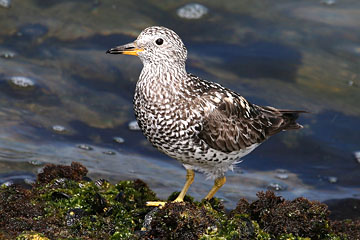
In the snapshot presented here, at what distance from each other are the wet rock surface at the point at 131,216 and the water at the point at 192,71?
1.96 meters

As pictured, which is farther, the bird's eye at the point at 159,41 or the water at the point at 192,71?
the water at the point at 192,71

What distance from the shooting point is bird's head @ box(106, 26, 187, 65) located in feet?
19.7

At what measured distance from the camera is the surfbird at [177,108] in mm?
5914

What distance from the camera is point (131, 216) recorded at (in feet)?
18.0

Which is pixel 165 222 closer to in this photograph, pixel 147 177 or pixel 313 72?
pixel 147 177

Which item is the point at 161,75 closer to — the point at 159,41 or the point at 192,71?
the point at 159,41

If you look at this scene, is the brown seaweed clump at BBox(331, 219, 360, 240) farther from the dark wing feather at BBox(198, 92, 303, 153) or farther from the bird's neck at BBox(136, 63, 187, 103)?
the bird's neck at BBox(136, 63, 187, 103)

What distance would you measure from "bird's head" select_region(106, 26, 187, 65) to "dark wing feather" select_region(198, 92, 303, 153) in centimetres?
61

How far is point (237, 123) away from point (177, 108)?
40.5 inches

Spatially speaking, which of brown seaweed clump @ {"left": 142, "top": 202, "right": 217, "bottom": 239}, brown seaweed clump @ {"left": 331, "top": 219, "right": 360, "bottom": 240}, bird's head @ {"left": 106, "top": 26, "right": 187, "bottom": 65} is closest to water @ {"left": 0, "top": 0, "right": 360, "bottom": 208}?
brown seaweed clump @ {"left": 331, "top": 219, "right": 360, "bottom": 240}

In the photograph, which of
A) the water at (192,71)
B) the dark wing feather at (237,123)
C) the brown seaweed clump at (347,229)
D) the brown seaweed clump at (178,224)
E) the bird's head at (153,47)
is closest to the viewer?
the brown seaweed clump at (178,224)

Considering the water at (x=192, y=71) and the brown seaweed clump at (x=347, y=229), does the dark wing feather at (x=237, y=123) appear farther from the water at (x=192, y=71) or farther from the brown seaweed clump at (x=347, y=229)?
the water at (x=192, y=71)

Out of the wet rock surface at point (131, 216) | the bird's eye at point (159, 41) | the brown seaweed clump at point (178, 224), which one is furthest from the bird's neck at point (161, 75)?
the brown seaweed clump at point (178, 224)

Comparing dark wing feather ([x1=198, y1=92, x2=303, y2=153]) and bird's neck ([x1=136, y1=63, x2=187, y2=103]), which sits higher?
bird's neck ([x1=136, y1=63, x2=187, y2=103])
